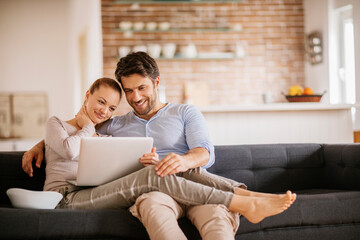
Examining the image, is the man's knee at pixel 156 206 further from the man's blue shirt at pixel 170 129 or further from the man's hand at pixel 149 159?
the man's blue shirt at pixel 170 129

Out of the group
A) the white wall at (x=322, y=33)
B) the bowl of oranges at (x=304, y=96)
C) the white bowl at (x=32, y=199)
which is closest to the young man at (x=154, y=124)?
the white bowl at (x=32, y=199)

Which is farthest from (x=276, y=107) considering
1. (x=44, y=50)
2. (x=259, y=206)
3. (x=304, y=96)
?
(x=44, y=50)

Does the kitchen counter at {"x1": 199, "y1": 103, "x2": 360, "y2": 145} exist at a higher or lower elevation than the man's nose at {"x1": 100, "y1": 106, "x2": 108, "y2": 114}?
lower

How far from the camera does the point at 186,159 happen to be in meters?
1.95

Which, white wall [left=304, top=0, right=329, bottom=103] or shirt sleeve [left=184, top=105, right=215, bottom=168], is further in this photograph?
white wall [left=304, top=0, right=329, bottom=103]

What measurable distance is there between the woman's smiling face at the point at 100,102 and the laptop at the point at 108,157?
434mm

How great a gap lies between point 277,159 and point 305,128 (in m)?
1.05

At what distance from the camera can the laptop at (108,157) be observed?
5.88ft

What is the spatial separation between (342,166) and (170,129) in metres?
1.11

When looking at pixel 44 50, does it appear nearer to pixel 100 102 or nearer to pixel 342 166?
pixel 100 102

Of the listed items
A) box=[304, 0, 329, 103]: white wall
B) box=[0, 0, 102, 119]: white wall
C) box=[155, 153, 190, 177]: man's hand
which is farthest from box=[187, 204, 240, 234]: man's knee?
box=[0, 0, 102, 119]: white wall

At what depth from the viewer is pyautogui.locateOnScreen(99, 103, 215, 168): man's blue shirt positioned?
7.23 feet

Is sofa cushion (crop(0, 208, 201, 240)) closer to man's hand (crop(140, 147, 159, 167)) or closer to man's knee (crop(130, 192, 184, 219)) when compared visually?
man's knee (crop(130, 192, 184, 219))

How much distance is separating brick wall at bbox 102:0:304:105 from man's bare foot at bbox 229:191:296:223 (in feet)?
13.5
